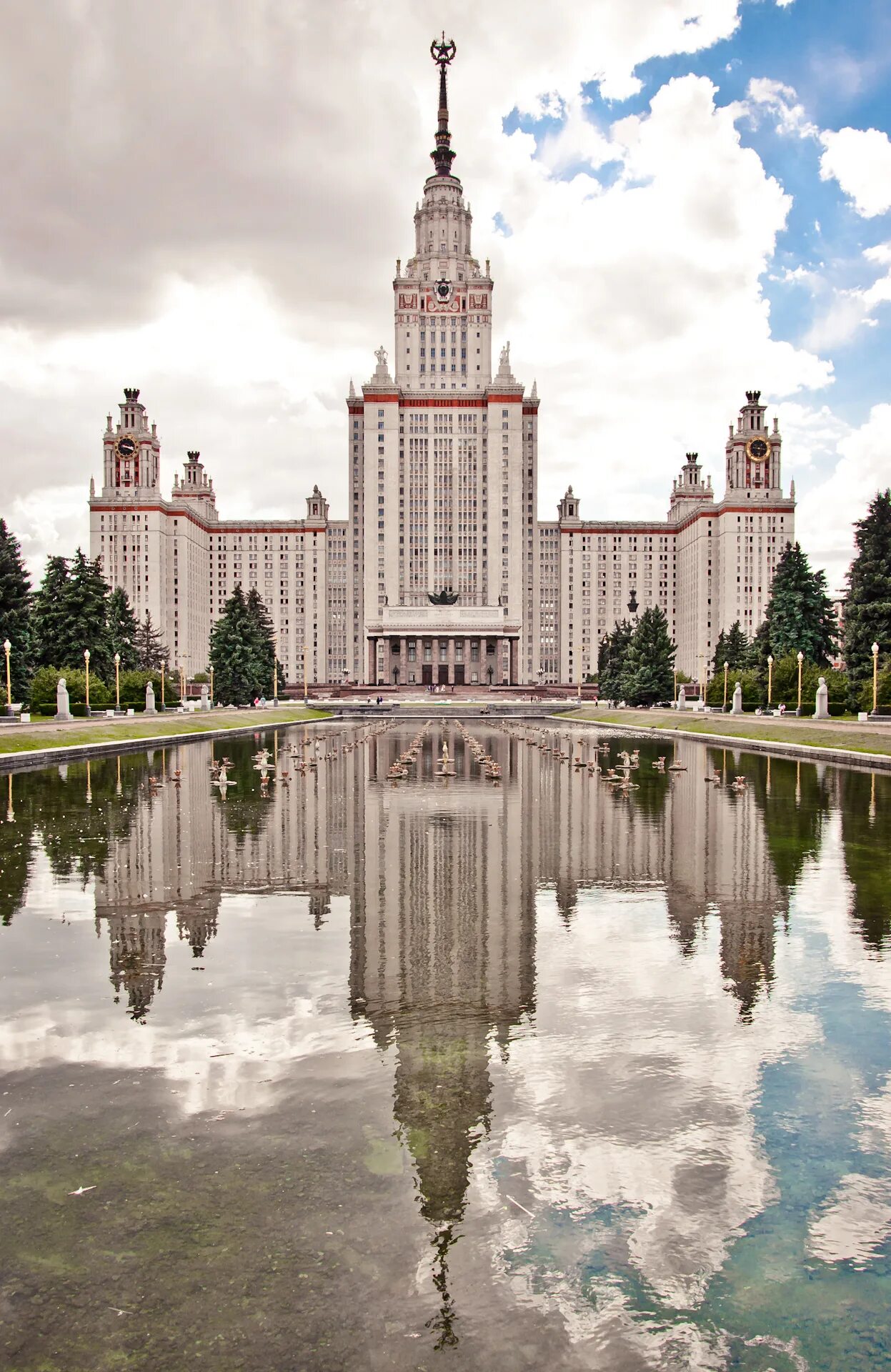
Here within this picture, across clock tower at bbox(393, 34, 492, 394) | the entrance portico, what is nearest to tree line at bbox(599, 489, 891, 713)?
the entrance portico

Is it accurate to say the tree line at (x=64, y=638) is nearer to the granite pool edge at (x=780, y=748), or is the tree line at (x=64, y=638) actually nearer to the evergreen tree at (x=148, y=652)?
the evergreen tree at (x=148, y=652)

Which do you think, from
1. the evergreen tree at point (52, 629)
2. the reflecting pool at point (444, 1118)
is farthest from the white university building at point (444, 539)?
the reflecting pool at point (444, 1118)

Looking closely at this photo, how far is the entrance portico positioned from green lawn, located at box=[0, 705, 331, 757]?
7111 cm

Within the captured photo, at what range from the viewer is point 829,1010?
7707mm

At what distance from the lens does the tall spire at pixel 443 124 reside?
494 ft

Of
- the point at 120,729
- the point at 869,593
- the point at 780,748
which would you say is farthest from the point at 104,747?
the point at 869,593

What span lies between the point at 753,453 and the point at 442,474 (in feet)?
151

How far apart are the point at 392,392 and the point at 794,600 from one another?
8677 centimetres

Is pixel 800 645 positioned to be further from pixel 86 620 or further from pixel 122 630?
pixel 122 630

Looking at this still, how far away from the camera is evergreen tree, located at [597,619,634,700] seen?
94.4 m

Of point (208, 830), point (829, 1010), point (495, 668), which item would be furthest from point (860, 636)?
point (495, 668)

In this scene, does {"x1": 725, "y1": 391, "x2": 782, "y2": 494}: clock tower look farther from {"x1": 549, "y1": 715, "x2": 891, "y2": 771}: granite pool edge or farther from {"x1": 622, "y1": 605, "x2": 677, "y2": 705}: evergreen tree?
{"x1": 549, "y1": 715, "x2": 891, "y2": 771}: granite pool edge

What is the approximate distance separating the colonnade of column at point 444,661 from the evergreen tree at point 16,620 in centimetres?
7924

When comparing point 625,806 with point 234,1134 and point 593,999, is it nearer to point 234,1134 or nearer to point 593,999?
point 593,999
